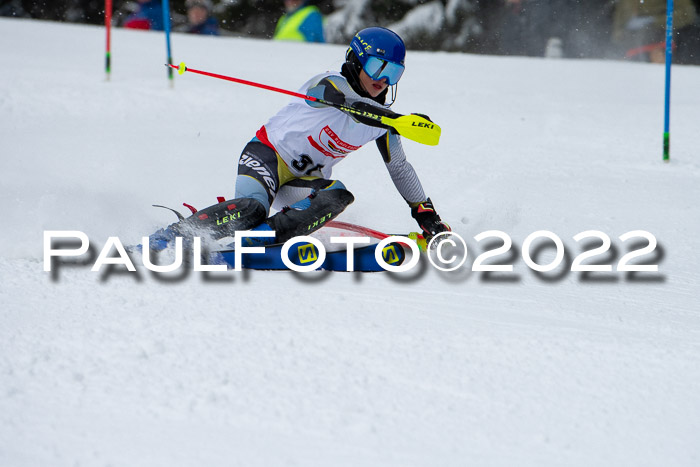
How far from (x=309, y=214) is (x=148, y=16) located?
7989 millimetres

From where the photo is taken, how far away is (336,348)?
7.90 feet

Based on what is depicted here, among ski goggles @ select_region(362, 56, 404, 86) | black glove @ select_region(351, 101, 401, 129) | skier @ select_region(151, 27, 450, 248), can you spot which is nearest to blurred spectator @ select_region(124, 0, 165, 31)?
skier @ select_region(151, 27, 450, 248)

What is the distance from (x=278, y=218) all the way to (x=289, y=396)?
5.12 feet

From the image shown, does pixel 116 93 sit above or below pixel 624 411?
above

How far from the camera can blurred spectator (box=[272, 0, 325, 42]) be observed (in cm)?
929

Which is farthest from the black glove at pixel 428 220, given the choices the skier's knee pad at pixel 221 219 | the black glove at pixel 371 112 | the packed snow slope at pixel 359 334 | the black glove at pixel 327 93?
the skier's knee pad at pixel 221 219

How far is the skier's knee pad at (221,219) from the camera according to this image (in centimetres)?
348

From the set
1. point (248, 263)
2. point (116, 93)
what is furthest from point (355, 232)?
point (116, 93)

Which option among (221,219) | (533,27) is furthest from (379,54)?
(533,27)

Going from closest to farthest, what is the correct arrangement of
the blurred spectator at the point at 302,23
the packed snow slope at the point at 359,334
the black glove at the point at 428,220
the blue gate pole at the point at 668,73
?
1. the packed snow slope at the point at 359,334
2. the black glove at the point at 428,220
3. the blue gate pole at the point at 668,73
4. the blurred spectator at the point at 302,23

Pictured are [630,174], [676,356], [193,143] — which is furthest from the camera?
[193,143]

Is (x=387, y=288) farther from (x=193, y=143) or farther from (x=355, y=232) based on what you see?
(x=193, y=143)

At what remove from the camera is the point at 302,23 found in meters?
9.41

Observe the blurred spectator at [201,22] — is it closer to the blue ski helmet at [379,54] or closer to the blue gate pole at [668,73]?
the blue gate pole at [668,73]
